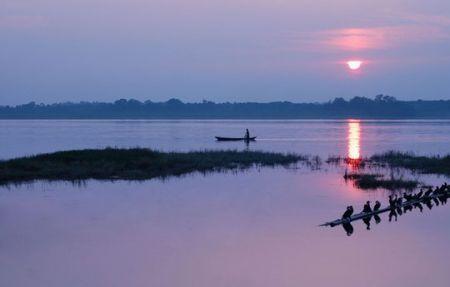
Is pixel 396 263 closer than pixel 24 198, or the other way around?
pixel 396 263

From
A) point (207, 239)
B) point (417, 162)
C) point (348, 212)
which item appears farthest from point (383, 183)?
point (207, 239)

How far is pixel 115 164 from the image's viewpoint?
124 feet

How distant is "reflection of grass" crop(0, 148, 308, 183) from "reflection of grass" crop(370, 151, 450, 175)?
6.18 metres

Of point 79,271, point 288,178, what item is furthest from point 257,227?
point 288,178

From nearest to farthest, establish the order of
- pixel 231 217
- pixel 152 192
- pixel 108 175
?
pixel 231 217, pixel 152 192, pixel 108 175

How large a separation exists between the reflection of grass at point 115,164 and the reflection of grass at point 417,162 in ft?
20.3

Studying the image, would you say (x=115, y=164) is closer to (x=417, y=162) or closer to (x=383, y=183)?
(x=383, y=183)

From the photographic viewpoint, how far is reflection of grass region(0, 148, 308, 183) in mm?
34656

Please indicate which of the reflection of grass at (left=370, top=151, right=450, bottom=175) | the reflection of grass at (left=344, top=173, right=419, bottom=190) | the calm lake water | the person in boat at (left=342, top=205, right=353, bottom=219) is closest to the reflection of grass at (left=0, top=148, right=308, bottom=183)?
the calm lake water

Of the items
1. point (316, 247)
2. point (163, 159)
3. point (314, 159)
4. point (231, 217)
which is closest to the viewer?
point (316, 247)

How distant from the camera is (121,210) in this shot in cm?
2567

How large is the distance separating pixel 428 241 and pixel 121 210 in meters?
11.0

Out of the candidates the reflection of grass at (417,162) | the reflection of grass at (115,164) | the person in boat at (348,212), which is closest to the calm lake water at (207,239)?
the person in boat at (348,212)

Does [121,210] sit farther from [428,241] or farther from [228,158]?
[228,158]
